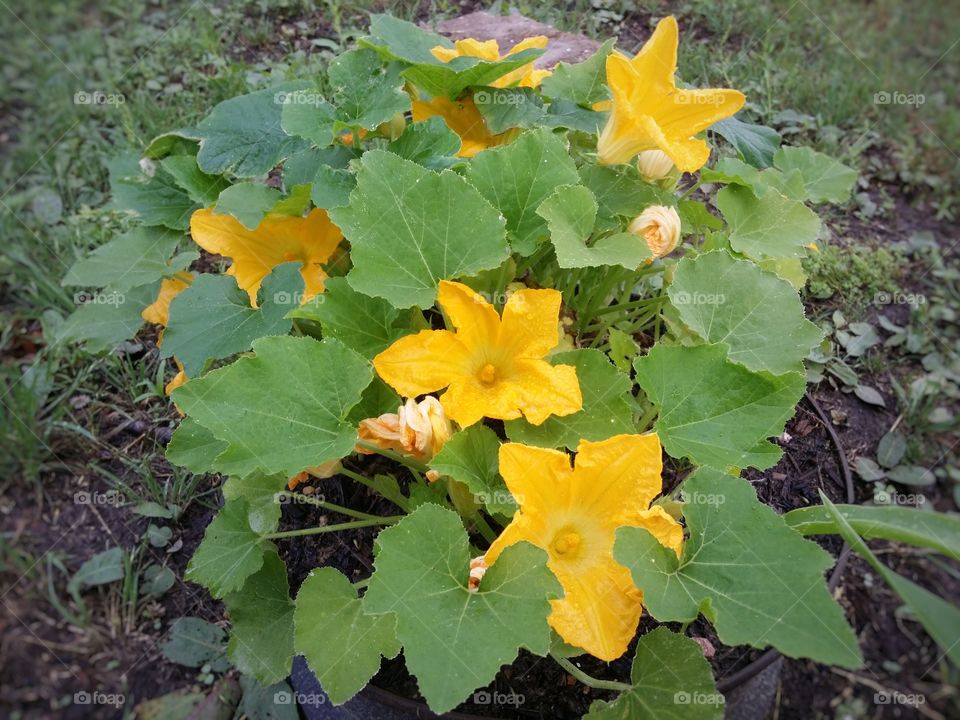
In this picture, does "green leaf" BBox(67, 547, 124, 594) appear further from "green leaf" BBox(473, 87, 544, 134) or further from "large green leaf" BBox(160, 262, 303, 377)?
"green leaf" BBox(473, 87, 544, 134)

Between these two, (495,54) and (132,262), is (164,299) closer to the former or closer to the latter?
(132,262)

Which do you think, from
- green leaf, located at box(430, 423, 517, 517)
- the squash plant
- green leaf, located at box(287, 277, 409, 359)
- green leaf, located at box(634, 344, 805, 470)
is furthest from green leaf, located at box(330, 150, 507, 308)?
green leaf, located at box(634, 344, 805, 470)

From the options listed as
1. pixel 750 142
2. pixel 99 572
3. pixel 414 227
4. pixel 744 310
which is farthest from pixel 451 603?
pixel 99 572

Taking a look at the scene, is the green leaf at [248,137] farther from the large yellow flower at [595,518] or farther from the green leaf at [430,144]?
the large yellow flower at [595,518]

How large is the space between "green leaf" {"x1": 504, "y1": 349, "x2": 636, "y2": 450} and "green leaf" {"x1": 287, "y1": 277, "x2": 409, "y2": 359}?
316mm

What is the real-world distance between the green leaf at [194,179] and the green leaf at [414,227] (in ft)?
1.45

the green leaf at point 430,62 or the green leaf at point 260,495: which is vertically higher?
the green leaf at point 430,62

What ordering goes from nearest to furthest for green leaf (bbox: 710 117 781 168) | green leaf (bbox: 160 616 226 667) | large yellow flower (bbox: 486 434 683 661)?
large yellow flower (bbox: 486 434 683 661), green leaf (bbox: 710 117 781 168), green leaf (bbox: 160 616 226 667)

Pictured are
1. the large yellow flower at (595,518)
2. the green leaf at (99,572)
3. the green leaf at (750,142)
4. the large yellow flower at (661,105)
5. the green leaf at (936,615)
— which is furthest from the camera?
the green leaf at (99,572)

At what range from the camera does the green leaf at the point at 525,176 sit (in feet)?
4.81

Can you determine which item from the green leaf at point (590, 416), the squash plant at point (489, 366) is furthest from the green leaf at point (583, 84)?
the green leaf at point (590, 416)

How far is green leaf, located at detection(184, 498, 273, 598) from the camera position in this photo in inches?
56.6

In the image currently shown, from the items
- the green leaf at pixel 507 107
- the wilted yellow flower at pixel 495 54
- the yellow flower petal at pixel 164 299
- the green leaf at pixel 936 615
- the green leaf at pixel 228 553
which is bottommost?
the green leaf at pixel 228 553

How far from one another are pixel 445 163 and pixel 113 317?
2.80 feet
